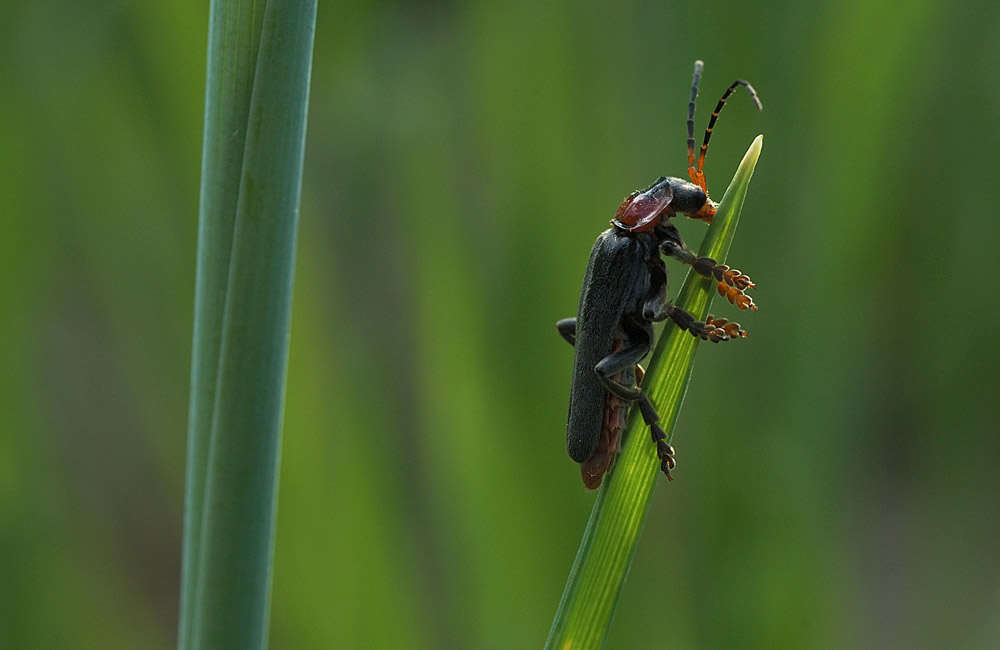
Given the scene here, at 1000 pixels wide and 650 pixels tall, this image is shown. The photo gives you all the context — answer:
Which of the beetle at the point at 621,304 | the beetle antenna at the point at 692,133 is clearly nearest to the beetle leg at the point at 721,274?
the beetle at the point at 621,304

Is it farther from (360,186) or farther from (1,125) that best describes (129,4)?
(360,186)

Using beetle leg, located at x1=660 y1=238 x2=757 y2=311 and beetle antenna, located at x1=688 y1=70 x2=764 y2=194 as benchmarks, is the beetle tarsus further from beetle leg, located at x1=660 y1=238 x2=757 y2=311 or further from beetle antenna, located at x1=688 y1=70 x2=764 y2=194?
beetle antenna, located at x1=688 y1=70 x2=764 y2=194

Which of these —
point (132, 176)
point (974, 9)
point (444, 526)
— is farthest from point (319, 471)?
point (974, 9)

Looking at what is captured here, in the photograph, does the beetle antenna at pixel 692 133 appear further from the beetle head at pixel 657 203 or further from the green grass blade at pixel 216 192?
the green grass blade at pixel 216 192

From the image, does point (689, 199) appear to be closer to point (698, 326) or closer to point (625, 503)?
point (698, 326)

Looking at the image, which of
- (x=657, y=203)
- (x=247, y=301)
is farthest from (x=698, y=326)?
(x=657, y=203)

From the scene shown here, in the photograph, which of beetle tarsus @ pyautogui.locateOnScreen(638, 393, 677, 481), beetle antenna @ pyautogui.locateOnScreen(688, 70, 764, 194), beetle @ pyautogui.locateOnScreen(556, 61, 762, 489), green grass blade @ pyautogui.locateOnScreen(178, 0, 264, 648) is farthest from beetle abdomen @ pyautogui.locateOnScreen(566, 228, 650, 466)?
green grass blade @ pyautogui.locateOnScreen(178, 0, 264, 648)
